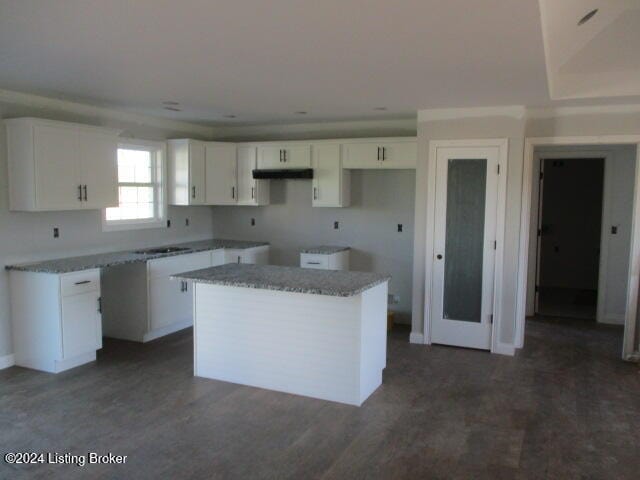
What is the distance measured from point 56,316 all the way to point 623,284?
20.3 ft

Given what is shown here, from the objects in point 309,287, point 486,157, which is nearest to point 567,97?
point 486,157

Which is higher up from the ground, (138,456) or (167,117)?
(167,117)

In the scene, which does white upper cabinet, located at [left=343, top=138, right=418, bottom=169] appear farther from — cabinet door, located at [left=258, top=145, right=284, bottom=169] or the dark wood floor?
the dark wood floor

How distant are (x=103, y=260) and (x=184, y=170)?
175 cm

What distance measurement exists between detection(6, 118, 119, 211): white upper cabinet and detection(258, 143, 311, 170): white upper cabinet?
6.25ft

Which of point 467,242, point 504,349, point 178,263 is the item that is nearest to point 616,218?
point 467,242

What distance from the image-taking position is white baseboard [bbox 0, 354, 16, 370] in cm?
461

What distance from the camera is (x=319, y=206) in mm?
6457

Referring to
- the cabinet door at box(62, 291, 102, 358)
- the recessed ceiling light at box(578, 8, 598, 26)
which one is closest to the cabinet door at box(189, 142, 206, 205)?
the cabinet door at box(62, 291, 102, 358)

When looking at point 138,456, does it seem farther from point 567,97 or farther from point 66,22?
point 567,97

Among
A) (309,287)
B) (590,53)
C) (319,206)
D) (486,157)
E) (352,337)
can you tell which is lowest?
(352,337)

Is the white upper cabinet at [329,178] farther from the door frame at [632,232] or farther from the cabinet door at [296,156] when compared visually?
the door frame at [632,232]

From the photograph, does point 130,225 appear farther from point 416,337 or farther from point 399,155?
point 416,337

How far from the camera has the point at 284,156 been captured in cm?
650
